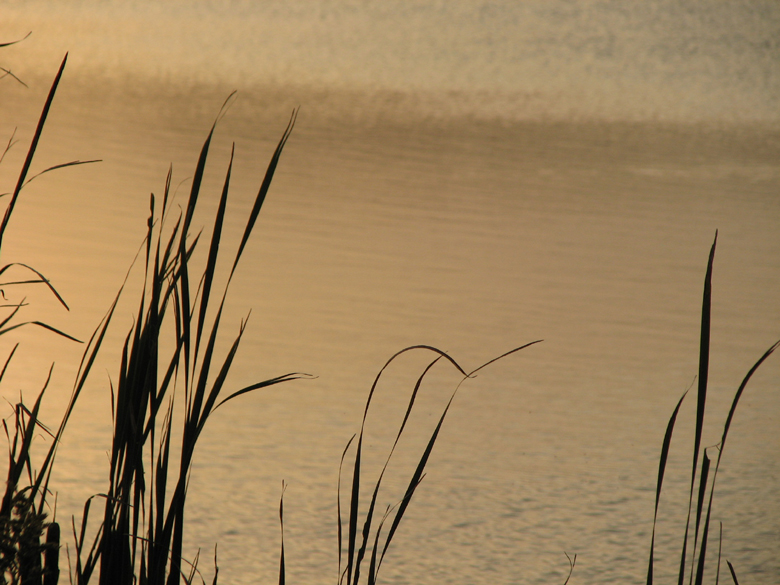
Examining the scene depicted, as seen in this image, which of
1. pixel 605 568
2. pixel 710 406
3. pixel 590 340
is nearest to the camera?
pixel 605 568

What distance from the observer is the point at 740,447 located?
79.4 inches

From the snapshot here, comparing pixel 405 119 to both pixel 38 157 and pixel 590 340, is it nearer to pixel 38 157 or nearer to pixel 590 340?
pixel 38 157

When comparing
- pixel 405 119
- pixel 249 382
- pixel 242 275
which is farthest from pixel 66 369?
pixel 405 119

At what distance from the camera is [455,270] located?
2.97 m

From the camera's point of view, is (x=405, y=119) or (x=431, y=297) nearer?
(x=431, y=297)

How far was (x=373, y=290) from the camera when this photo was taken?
275 centimetres

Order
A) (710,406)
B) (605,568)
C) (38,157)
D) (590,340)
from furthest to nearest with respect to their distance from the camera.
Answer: (38,157), (590,340), (710,406), (605,568)

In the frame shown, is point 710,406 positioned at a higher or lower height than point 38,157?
lower

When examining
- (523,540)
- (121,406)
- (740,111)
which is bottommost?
(523,540)

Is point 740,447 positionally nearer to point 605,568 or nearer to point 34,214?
point 605,568

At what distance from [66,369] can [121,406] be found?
166 cm

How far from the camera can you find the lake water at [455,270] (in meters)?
1.69

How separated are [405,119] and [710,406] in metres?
3.51

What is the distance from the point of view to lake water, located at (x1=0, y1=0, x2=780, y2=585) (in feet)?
5.53
